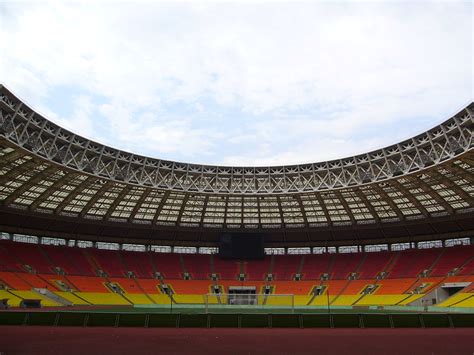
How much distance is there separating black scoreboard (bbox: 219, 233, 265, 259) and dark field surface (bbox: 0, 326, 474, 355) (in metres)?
42.6

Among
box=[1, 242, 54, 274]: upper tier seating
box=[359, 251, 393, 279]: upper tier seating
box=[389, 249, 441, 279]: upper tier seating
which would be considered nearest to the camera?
box=[1, 242, 54, 274]: upper tier seating

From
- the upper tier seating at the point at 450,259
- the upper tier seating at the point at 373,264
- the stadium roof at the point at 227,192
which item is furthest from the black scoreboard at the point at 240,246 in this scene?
the upper tier seating at the point at 450,259

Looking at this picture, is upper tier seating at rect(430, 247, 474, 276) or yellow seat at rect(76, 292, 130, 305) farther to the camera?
upper tier seating at rect(430, 247, 474, 276)

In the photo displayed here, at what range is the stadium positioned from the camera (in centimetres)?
4066

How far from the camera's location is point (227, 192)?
54.1 metres

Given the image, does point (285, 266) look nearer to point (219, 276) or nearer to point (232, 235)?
point (232, 235)

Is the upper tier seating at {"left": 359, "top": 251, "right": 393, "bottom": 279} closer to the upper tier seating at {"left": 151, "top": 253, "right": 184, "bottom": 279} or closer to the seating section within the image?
the seating section

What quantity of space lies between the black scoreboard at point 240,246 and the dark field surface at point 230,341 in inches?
1675

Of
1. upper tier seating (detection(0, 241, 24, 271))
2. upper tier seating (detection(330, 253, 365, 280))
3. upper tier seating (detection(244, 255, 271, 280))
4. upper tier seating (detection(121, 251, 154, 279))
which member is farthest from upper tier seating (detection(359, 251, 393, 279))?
upper tier seating (detection(0, 241, 24, 271))

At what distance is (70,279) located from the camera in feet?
196

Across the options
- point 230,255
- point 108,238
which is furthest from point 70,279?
point 230,255

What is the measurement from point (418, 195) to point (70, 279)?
4901cm

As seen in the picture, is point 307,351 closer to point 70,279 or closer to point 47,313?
point 47,313

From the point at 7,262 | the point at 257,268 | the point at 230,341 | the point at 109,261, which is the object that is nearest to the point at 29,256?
the point at 7,262
